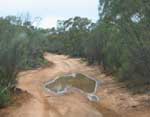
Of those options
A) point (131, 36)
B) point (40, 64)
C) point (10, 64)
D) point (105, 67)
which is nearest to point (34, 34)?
point (40, 64)

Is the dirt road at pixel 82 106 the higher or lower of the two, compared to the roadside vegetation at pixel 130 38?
lower

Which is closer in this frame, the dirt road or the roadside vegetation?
the dirt road

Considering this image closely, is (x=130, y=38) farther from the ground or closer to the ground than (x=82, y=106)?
farther from the ground

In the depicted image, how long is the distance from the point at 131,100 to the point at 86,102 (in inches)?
106

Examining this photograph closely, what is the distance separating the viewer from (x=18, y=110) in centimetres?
1886

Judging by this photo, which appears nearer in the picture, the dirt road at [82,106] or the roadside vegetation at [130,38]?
the dirt road at [82,106]

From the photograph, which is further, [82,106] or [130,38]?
[130,38]

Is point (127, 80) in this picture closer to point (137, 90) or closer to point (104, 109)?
point (137, 90)

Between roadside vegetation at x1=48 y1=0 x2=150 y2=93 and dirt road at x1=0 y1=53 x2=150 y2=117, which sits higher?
roadside vegetation at x1=48 y1=0 x2=150 y2=93

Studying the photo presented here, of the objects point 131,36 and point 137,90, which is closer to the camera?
point 131,36

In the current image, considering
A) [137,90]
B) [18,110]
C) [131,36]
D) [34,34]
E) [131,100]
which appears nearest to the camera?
[18,110]

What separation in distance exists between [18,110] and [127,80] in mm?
13101

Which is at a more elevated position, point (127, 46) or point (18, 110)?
point (127, 46)

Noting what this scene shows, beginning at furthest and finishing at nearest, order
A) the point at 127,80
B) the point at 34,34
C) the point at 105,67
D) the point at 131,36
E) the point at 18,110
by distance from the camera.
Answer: the point at 34,34 < the point at 105,67 < the point at 127,80 < the point at 131,36 < the point at 18,110
